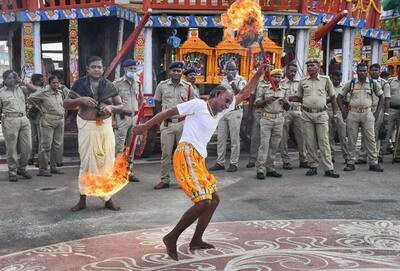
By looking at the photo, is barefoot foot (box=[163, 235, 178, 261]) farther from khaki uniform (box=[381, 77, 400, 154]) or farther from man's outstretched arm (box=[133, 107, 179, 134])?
khaki uniform (box=[381, 77, 400, 154])

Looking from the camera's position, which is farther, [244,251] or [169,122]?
[169,122]

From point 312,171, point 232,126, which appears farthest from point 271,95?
point 312,171

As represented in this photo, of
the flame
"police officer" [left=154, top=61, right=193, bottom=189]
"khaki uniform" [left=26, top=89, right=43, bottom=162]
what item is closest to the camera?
the flame

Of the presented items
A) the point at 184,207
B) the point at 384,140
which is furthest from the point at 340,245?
the point at 384,140

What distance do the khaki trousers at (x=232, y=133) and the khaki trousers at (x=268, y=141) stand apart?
622 mm

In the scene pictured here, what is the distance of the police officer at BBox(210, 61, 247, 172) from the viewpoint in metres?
9.37

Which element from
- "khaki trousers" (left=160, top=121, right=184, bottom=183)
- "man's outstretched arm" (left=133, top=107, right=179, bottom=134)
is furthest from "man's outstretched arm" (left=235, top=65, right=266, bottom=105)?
"khaki trousers" (left=160, top=121, right=184, bottom=183)

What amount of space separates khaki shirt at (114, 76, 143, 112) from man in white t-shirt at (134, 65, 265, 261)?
13.1 ft

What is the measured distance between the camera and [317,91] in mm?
8867

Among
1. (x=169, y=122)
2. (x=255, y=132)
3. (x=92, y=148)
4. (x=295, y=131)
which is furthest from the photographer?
(x=295, y=131)

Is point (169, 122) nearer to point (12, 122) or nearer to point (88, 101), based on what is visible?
point (88, 101)

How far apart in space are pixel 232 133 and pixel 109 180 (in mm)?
3511

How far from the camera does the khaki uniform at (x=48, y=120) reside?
29.9ft

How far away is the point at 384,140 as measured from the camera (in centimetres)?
1111
